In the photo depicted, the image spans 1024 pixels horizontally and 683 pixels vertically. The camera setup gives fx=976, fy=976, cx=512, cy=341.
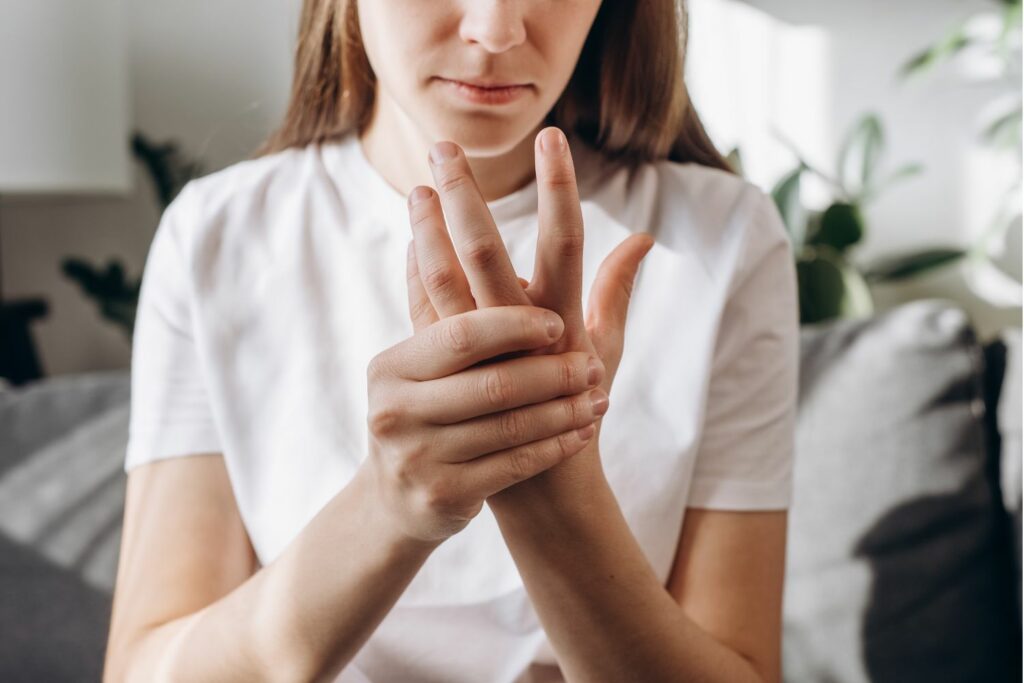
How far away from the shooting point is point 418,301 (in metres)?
0.54

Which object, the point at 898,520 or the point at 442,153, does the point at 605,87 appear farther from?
the point at 898,520

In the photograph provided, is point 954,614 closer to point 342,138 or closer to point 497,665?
point 497,665

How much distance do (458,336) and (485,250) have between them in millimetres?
50

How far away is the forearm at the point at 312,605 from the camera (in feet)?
1.88

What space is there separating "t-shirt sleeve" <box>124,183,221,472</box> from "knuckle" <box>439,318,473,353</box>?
1.19 ft

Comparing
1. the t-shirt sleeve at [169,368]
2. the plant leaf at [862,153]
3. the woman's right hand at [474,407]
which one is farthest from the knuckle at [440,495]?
the plant leaf at [862,153]

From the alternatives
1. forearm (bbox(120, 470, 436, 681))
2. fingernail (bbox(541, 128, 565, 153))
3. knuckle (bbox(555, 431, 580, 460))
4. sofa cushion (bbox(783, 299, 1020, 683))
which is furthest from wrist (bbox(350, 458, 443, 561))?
sofa cushion (bbox(783, 299, 1020, 683))

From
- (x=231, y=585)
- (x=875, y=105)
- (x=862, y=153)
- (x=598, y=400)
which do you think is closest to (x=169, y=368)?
(x=231, y=585)

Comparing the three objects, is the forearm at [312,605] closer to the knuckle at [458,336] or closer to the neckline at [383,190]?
the knuckle at [458,336]

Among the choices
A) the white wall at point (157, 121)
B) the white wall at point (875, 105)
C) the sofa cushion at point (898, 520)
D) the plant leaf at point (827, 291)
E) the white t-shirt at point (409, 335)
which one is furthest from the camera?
the white wall at point (157, 121)

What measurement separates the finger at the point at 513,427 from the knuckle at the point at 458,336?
4 centimetres

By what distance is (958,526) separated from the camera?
101cm

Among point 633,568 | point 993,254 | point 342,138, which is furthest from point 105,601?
point 993,254

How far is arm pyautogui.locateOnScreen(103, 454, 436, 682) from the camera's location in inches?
22.9
